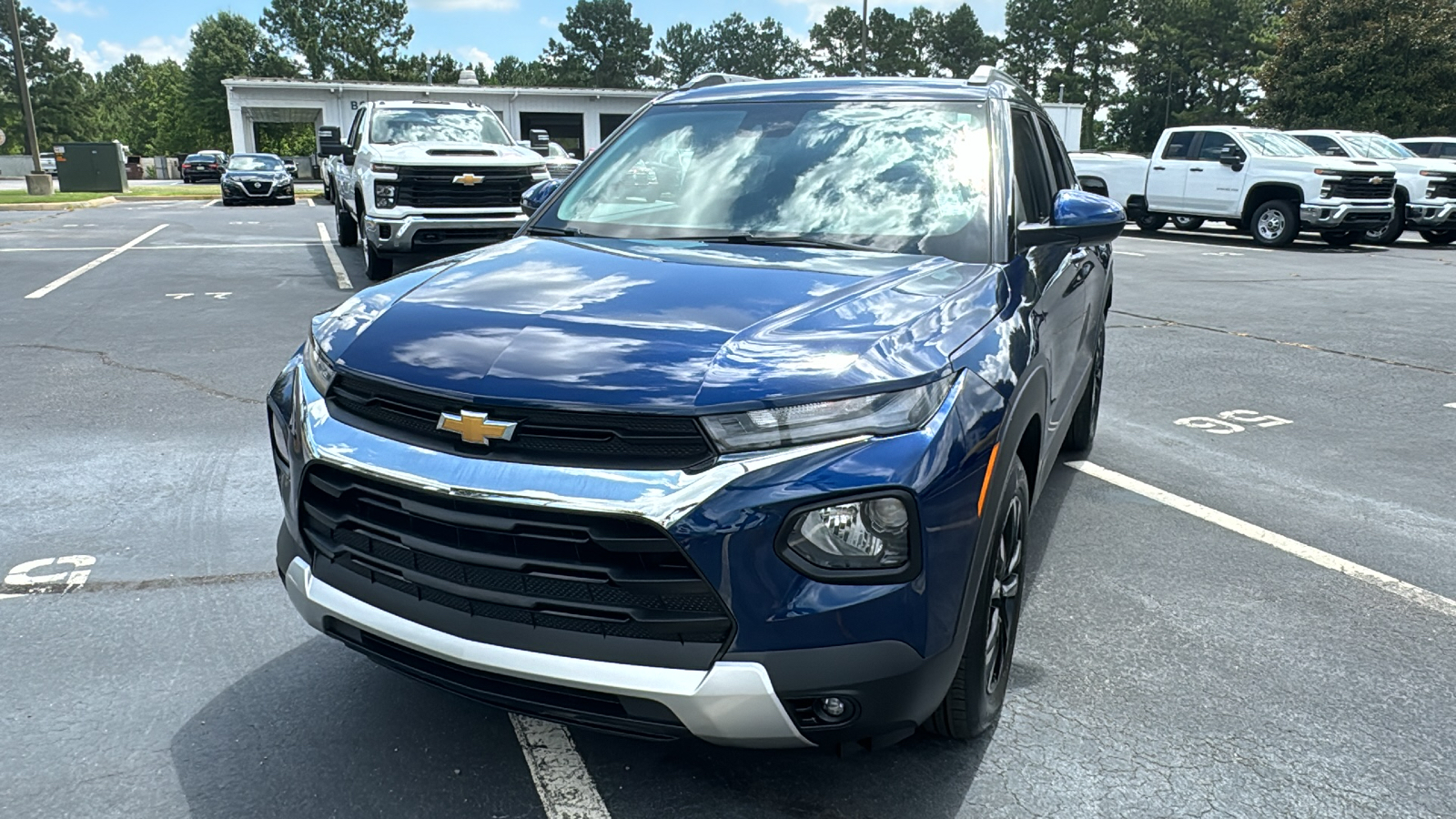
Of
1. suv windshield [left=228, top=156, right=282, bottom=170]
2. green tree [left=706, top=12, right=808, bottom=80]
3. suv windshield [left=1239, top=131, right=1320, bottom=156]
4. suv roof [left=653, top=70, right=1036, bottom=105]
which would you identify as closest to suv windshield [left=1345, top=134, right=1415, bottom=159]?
suv windshield [left=1239, top=131, right=1320, bottom=156]

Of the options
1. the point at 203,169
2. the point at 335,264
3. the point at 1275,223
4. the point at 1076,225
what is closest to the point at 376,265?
the point at 335,264

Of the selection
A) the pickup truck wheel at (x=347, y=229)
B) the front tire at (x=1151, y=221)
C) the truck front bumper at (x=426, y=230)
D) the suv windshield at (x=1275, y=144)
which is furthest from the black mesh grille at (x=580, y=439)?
the front tire at (x=1151, y=221)

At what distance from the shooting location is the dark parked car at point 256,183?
27.5 metres

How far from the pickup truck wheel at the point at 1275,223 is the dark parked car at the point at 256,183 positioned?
24349mm

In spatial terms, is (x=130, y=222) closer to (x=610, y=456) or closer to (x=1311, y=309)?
(x=1311, y=309)

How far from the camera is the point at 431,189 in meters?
11.0

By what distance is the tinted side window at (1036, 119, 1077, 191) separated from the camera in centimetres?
474

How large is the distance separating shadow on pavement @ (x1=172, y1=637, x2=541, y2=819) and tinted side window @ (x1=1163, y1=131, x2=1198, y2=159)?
20.4m

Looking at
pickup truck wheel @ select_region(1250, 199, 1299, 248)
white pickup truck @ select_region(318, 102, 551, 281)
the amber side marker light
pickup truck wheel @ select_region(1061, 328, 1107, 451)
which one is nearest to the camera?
the amber side marker light

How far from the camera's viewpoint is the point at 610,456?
6.94 ft

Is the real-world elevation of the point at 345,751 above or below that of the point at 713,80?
below

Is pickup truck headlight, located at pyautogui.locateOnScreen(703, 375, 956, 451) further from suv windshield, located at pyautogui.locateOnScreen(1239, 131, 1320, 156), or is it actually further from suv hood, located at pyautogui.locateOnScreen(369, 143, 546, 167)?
suv windshield, located at pyautogui.locateOnScreen(1239, 131, 1320, 156)

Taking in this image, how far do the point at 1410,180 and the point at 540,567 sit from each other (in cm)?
2239

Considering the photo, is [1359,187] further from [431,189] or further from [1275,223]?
[431,189]
